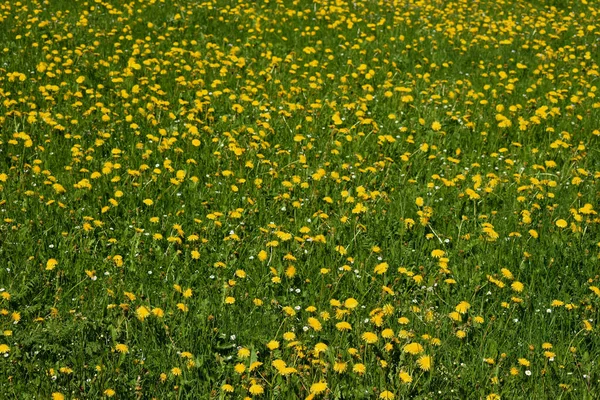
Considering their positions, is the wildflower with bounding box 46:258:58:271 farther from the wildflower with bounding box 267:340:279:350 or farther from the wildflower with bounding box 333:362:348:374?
the wildflower with bounding box 333:362:348:374

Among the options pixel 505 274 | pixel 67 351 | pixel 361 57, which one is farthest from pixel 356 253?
pixel 361 57

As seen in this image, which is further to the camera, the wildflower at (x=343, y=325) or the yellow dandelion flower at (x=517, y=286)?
the yellow dandelion flower at (x=517, y=286)

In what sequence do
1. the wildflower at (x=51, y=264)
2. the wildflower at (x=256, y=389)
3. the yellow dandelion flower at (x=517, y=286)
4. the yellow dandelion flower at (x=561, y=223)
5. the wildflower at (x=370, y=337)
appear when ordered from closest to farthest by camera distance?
1. the wildflower at (x=256, y=389)
2. the wildflower at (x=370, y=337)
3. the wildflower at (x=51, y=264)
4. the yellow dandelion flower at (x=517, y=286)
5. the yellow dandelion flower at (x=561, y=223)

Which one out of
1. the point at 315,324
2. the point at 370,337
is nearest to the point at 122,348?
the point at 315,324

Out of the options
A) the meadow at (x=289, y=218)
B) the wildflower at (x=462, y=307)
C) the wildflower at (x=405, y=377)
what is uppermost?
the wildflower at (x=462, y=307)

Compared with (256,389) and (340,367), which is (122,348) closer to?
(256,389)

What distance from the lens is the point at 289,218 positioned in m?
4.09

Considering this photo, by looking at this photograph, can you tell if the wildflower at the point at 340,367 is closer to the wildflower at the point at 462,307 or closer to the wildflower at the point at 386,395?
the wildflower at the point at 386,395

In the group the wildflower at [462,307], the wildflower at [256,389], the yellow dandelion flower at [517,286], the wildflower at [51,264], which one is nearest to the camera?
the wildflower at [256,389]

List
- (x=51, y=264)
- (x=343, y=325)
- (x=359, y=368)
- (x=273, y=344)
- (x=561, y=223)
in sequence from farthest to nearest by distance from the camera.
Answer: (x=561, y=223) < (x=51, y=264) < (x=343, y=325) < (x=273, y=344) < (x=359, y=368)

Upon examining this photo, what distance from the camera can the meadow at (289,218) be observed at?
2.87 m

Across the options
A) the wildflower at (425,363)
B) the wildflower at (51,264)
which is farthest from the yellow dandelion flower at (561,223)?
the wildflower at (51,264)

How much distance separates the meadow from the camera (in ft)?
9.40

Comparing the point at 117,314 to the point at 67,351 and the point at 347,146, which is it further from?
the point at 347,146
